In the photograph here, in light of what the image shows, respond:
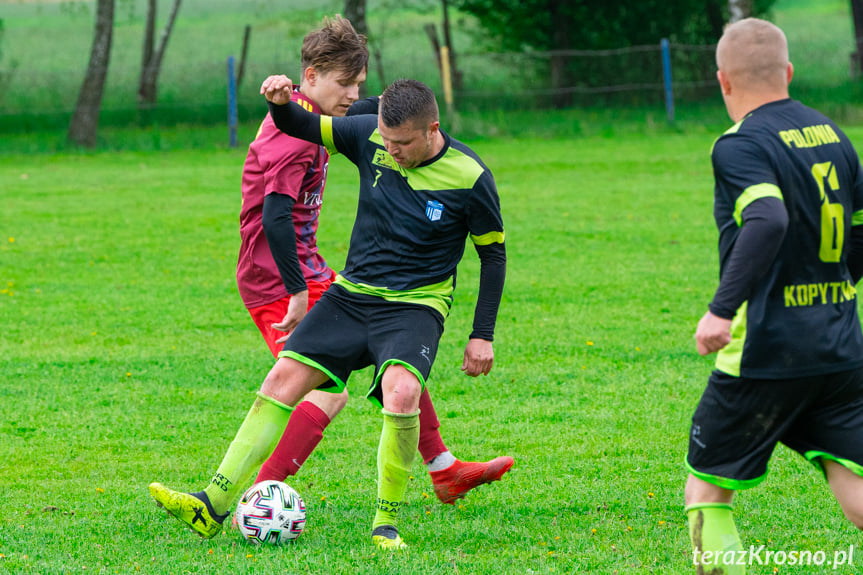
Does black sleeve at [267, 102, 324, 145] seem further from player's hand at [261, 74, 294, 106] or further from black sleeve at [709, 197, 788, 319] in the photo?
black sleeve at [709, 197, 788, 319]

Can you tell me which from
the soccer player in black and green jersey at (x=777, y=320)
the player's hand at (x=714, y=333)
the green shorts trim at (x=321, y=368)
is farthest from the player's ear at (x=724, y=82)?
the green shorts trim at (x=321, y=368)

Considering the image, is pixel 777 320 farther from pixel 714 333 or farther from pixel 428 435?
pixel 428 435

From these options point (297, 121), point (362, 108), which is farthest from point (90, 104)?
point (297, 121)

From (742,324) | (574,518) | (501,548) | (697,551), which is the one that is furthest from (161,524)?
(742,324)

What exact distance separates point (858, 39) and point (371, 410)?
2298 cm

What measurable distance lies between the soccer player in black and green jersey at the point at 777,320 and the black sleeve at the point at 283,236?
2098 millimetres

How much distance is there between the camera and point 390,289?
450 cm

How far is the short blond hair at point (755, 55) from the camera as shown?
3.40 meters

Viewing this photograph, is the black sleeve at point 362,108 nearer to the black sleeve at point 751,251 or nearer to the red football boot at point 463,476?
the red football boot at point 463,476

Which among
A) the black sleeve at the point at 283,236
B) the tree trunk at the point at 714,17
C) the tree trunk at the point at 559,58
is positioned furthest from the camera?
the tree trunk at the point at 714,17

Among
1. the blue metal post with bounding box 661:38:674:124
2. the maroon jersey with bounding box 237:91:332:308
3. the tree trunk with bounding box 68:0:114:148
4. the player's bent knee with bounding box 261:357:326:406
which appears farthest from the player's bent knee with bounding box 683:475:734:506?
the tree trunk with bounding box 68:0:114:148

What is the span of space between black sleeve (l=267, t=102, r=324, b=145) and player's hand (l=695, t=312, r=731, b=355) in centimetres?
204

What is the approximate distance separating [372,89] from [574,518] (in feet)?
73.5

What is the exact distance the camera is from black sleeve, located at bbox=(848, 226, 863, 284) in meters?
3.62
